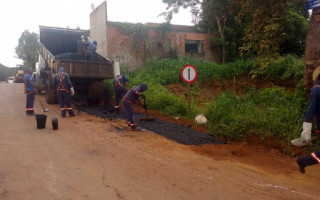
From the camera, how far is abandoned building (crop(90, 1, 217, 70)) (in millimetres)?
16547

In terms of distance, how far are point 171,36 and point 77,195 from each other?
15674 millimetres

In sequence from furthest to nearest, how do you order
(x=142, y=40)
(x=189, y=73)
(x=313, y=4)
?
(x=142, y=40) < (x=189, y=73) < (x=313, y=4)

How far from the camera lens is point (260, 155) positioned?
5.77 metres

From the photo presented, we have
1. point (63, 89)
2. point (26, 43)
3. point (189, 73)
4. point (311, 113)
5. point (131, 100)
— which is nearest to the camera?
Result: point (311, 113)

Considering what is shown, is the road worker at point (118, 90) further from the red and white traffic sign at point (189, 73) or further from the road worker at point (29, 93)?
the road worker at point (29, 93)

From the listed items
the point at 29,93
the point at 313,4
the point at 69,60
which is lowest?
the point at 29,93

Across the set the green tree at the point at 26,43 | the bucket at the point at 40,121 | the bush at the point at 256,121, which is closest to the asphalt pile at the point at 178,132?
the bush at the point at 256,121

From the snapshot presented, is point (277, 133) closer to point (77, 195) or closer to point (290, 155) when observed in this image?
point (290, 155)

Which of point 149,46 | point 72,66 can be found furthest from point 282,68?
point 72,66

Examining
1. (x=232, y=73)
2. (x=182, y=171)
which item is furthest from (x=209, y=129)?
(x=232, y=73)

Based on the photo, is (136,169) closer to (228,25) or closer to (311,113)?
(311,113)

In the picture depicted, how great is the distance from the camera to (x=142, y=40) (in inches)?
682

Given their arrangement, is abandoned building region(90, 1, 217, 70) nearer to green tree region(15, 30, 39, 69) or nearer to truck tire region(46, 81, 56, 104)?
truck tire region(46, 81, 56, 104)

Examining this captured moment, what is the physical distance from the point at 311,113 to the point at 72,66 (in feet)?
26.3
